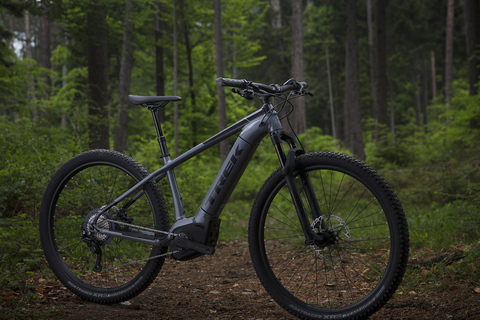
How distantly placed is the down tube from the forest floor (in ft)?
2.37

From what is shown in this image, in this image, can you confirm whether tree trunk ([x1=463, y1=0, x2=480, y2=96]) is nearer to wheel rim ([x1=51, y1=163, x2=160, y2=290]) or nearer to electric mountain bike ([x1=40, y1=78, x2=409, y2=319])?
electric mountain bike ([x1=40, y1=78, x2=409, y2=319])

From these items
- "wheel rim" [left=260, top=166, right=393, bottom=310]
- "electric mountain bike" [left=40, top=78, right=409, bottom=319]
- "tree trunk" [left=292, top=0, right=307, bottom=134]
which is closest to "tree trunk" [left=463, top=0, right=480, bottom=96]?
"tree trunk" [left=292, top=0, right=307, bottom=134]

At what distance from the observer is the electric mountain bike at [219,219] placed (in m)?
2.25

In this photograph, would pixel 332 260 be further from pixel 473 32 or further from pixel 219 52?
pixel 473 32

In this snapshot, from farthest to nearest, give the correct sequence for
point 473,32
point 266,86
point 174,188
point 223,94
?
point 223,94 → point 473,32 → point 174,188 → point 266,86

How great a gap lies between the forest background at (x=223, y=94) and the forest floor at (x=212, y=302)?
0.63 ft

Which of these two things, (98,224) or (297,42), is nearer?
(98,224)

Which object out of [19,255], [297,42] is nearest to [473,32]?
[297,42]

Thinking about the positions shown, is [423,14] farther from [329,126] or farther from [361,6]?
[329,126]

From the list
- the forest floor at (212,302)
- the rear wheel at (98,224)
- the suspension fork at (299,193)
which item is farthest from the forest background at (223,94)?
the suspension fork at (299,193)

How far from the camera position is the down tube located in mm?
2594

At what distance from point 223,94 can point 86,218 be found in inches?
392

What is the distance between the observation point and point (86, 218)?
3064mm

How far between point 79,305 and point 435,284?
263 centimetres
